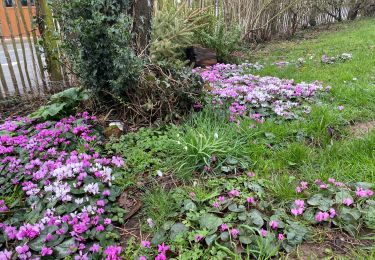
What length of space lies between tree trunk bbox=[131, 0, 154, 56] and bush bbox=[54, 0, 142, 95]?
49cm

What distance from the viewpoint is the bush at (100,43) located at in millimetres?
3297

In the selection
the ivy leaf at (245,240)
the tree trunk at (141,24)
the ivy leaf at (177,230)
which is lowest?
the ivy leaf at (245,240)

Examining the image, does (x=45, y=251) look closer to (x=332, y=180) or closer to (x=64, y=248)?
(x=64, y=248)

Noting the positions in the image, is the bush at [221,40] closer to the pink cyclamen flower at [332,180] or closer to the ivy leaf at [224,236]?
the pink cyclamen flower at [332,180]

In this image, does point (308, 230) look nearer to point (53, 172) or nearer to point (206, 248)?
point (206, 248)

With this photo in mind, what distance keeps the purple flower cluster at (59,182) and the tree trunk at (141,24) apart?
1270 millimetres

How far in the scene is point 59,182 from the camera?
244cm

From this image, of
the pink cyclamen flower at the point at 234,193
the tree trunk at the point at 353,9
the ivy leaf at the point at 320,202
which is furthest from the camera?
the tree trunk at the point at 353,9

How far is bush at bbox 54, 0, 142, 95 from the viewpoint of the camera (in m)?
3.30

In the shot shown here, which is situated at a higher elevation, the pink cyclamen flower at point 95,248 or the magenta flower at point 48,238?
the magenta flower at point 48,238

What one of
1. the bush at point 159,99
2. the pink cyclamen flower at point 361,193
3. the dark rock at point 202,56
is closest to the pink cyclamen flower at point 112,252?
the pink cyclamen flower at point 361,193

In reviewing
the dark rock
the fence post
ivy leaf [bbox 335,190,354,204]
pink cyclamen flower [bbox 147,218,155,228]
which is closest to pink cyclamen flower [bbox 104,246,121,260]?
pink cyclamen flower [bbox 147,218,155,228]

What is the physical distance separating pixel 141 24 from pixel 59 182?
8.41ft

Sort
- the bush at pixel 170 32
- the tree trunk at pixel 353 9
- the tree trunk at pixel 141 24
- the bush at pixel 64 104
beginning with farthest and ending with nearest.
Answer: the tree trunk at pixel 353 9 < the bush at pixel 170 32 < the tree trunk at pixel 141 24 < the bush at pixel 64 104
